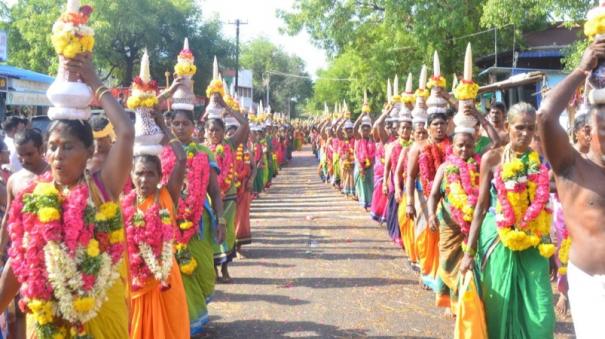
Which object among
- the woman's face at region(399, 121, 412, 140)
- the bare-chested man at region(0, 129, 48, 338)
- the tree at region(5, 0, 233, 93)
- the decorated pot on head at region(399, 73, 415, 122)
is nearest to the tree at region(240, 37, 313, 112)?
the tree at region(5, 0, 233, 93)

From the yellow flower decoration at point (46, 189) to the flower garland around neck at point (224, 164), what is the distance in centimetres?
596

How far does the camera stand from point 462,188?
691 cm

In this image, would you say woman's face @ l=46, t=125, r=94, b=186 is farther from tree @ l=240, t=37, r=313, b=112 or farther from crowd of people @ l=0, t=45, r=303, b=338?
tree @ l=240, t=37, r=313, b=112

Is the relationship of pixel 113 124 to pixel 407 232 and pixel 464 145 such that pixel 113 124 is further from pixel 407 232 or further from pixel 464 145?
pixel 407 232

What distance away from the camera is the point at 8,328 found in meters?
5.61

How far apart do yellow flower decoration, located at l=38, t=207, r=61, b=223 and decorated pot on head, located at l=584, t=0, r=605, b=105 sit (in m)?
2.81

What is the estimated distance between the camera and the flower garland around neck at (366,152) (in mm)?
16391

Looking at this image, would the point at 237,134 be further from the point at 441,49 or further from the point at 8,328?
the point at 441,49

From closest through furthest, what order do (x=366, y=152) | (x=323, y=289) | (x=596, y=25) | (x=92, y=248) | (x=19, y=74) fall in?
(x=596, y=25), (x=92, y=248), (x=323, y=289), (x=366, y=152), (x=19, y=74)

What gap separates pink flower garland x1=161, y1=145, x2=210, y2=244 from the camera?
22.8ft

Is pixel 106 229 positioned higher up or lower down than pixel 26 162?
lower down

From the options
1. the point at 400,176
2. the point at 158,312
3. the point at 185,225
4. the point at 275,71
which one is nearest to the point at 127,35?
the point at 400,176

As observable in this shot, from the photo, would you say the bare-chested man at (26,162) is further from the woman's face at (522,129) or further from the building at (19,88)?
the building at (19,88)

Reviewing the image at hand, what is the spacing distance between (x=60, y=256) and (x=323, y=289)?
Result: 5.52 m
